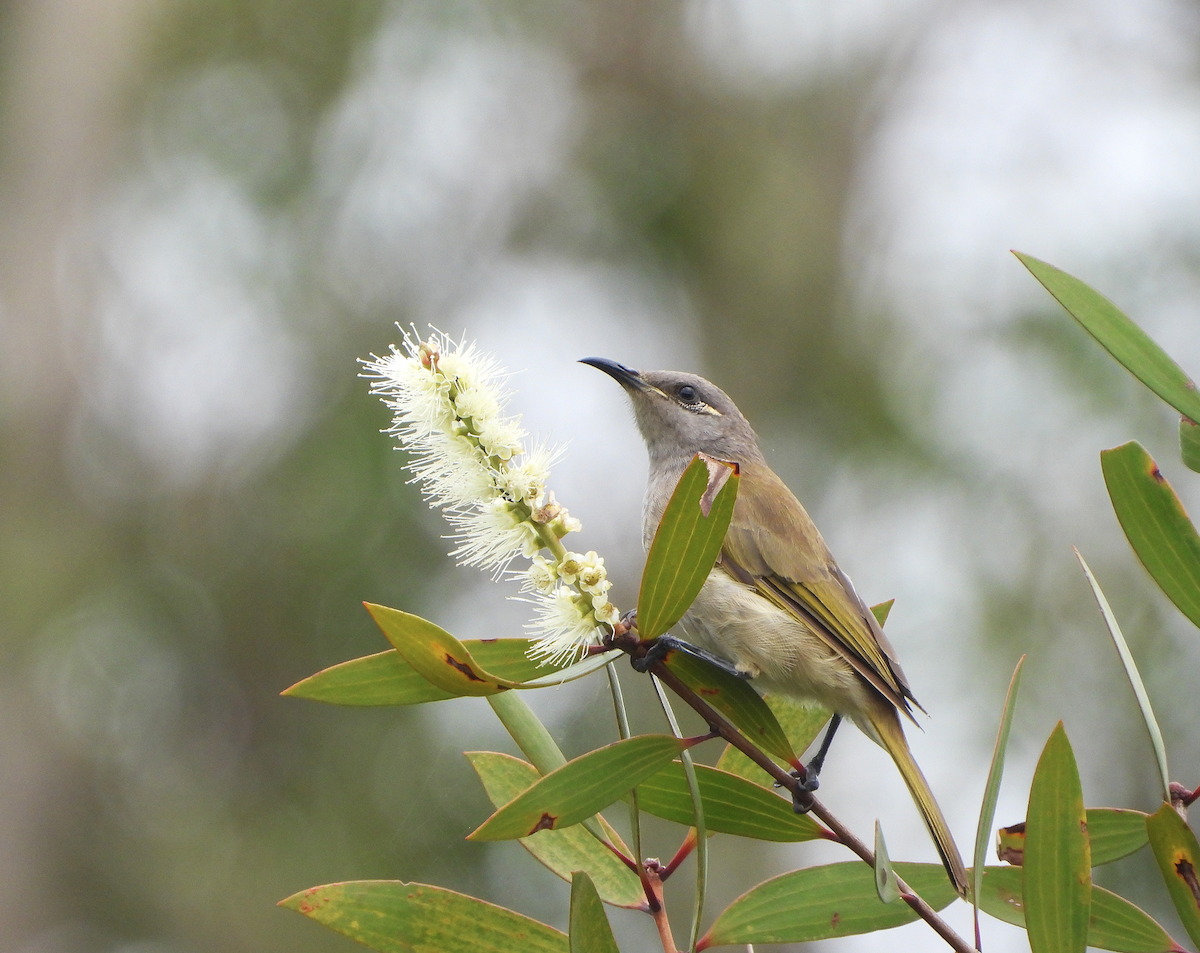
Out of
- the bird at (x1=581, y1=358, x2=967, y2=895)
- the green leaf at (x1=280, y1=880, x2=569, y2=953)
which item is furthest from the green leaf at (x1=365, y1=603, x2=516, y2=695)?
the bird at (x1=581, y1=358, x2=967, y2=895)

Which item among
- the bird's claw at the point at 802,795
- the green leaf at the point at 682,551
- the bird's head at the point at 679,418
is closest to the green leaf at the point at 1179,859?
the bird's claw at the point at 802,795

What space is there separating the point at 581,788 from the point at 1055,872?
62cm

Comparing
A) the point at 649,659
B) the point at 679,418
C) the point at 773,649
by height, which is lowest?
the point at 649,659

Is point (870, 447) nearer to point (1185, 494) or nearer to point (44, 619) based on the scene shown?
point (1185, 494)

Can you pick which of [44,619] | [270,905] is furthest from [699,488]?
[44,619]

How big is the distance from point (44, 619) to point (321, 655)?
2324 mm

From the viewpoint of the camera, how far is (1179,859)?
1399 millimetres

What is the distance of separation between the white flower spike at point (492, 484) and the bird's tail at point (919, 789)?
79cm

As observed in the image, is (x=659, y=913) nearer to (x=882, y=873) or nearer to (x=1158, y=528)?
(x=882, y=873)

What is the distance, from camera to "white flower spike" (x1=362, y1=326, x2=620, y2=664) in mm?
1499

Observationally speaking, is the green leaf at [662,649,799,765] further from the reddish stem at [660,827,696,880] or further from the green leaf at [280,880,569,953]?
the green leaf at [280,880,569,953]

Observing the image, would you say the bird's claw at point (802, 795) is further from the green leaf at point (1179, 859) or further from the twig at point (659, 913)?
the green leaf at point (1179, 859)

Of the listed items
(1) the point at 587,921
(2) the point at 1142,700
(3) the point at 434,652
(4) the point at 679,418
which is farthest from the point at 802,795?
(4) the point at 679,418

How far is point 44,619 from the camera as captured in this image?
7.67 metres
